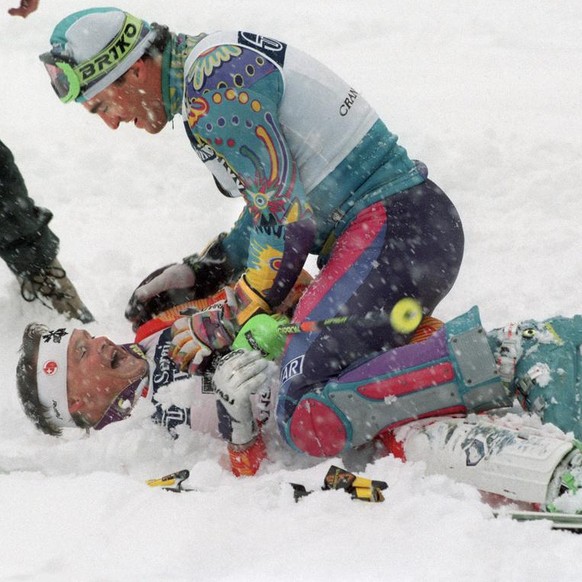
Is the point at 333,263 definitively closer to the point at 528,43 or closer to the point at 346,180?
the point at 346,180

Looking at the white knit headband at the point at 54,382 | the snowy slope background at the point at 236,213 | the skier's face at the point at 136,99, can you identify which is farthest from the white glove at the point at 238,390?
the skier's face at the point at 136,99

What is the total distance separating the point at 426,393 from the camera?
109 inches

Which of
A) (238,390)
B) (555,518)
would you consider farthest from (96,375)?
(555,518)

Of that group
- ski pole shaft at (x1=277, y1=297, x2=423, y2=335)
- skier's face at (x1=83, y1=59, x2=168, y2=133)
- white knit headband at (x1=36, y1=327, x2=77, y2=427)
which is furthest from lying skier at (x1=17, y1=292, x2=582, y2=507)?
skier's face at (x1=83, y1=59, x2=168, y2=133)

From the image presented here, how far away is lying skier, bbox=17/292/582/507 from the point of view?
2.51m

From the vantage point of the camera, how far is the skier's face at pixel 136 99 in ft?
9.80

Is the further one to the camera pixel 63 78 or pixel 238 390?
pixel 63 78

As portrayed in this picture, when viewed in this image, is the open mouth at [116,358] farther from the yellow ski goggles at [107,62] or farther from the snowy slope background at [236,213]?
the yellow ski goggles at [107,62]

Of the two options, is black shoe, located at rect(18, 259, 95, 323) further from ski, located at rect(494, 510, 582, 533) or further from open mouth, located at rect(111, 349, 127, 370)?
ski, located at rect(494, 510, 582, 533)

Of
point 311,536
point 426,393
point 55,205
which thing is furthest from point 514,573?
point 55,205

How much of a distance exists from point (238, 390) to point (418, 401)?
592 mm

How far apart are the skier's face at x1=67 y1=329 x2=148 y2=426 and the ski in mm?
1526

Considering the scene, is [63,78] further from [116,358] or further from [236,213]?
[236,213]

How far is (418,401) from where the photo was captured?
278cm
